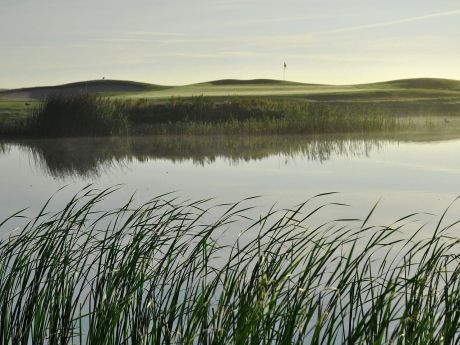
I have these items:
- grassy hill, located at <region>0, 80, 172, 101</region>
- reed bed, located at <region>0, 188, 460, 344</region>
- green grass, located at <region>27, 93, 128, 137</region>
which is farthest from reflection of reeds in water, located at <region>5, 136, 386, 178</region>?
grassy hill, located at <region>0, 80, 172, 101</region>

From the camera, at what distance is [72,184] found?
12.8 m

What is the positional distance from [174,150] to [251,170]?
422 cm

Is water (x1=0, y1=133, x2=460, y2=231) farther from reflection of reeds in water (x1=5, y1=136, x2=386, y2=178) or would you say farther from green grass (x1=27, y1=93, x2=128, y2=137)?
green grass (x1=27, y1=93, x2=128, y2=137)

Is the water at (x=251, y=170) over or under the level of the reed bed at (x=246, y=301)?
under

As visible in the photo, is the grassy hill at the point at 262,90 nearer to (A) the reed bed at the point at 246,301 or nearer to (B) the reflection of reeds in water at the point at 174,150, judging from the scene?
(B) the reflection of reeds in water at the point at 174,150

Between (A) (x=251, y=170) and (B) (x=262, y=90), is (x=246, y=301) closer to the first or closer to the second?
(A) (x=251, y=170)

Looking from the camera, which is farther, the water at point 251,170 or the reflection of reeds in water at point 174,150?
the reflection of reeds in water at point 174,150

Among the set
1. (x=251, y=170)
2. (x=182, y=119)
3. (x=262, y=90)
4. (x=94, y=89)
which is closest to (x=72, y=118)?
(x=182, y=119)

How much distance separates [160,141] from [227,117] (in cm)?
362

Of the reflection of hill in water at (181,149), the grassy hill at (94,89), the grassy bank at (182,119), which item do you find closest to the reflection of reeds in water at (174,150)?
the reflection of hill in water at (181,149)

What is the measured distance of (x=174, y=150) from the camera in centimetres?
1834

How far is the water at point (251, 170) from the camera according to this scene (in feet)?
35.4

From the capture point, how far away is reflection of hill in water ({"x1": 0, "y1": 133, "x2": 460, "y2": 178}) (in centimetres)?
1581

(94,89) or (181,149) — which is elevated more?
(94,89)
